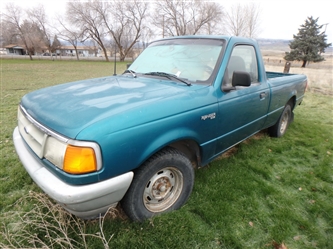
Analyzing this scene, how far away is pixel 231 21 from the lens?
38469 mm

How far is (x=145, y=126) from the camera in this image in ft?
5.60

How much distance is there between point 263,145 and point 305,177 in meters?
0.99

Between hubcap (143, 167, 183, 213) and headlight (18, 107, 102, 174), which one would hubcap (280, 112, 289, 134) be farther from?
headlight (18, 107, 102, 174)

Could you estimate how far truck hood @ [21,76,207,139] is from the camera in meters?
1.60

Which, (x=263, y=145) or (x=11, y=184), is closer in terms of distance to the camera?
(x=11, y=184)

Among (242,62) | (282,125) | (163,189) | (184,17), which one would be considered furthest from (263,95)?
(184,17)

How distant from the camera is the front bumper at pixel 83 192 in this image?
1478 millimetres

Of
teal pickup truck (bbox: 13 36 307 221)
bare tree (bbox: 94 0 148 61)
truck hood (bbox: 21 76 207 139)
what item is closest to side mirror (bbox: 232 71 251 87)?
teal pickup truck (bbox: 13 36 307 221)

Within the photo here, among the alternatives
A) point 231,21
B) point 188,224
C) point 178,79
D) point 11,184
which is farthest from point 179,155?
point 231,21

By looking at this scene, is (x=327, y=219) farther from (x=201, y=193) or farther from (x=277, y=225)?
(x=201, y=193)

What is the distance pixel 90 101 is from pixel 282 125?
3977 mm

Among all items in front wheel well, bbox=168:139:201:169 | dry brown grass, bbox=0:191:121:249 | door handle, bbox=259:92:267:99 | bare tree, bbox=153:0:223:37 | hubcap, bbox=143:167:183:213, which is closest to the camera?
dry brown grass, bbox=0:191:121:249

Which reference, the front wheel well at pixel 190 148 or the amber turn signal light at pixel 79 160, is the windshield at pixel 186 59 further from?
the amber turn signal light at pixel 79 160

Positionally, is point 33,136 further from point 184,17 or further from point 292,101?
point 184,17
